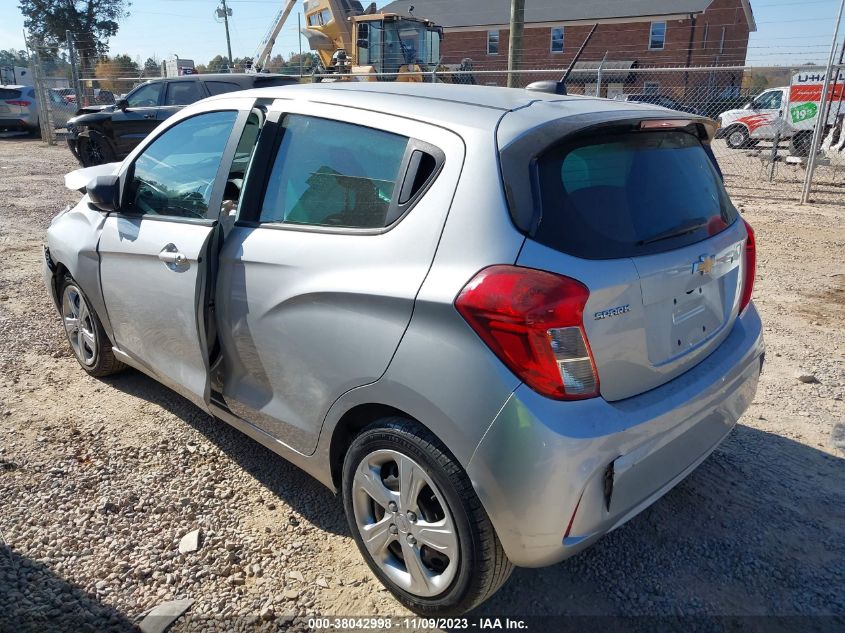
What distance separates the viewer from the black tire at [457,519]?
208 cm

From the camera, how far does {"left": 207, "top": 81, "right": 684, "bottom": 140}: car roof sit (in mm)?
2289

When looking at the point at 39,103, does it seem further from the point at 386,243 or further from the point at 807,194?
the point at 386,243

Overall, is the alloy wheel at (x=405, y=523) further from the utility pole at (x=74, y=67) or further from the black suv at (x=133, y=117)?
the utility pole at (x=74, y=67)

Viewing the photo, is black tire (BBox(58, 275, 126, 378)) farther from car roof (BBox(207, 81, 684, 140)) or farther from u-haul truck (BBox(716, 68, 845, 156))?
u-haul truck (BBox(716, 68, 845, 156))

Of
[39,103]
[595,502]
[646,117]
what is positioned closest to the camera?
[595,502]

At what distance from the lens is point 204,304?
2926 mm

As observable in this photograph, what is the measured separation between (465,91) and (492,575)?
6.26ft

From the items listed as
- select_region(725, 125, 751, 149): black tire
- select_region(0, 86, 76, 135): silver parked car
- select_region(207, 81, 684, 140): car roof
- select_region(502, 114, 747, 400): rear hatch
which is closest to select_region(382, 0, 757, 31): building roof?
select_region(725, 125, 751, 149): black tire

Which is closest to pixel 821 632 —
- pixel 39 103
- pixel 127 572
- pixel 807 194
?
pixel 127 572

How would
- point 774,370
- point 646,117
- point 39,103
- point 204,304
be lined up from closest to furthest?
1. point 646,117
2. point 204,304
3. point 774,370
4. point 39,103

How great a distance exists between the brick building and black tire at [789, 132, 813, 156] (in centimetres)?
2344

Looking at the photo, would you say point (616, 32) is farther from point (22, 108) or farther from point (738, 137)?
point (22, 108)

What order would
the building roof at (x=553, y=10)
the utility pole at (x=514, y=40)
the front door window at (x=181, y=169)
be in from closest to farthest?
the front door window at (x=181, y=169) < the utility pole at (x=514, y=40) < the building roof at (x=553, y=10)

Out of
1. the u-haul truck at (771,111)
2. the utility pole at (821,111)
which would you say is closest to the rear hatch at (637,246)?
the utility pole at (821,111)
